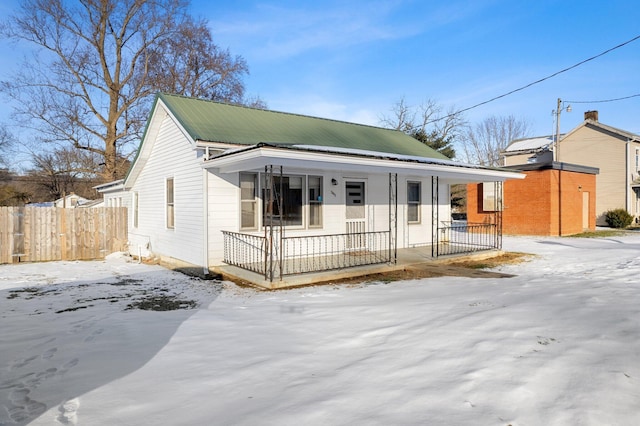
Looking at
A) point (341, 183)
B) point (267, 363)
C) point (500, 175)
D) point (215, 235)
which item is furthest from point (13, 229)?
point (500, 175)

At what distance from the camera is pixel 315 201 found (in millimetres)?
10844

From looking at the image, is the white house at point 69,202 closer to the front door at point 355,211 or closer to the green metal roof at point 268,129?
the green metal roof at point 268,129

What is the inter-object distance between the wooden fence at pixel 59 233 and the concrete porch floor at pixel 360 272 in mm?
6919

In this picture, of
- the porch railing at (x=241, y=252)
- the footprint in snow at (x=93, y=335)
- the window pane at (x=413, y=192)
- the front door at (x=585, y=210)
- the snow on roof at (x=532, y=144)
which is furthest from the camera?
the snow on roof at (x=532, y=144)

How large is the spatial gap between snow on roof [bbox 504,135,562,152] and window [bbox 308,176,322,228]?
26796 mm

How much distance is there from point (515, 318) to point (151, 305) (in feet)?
18.5

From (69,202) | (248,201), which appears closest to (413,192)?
(248,201)

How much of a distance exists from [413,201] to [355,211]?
2.70 m

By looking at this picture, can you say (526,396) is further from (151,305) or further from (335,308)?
(151,305)

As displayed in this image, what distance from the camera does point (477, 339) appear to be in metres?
4.37

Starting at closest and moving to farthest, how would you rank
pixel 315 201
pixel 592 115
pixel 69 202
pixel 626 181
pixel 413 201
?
pixel 315 201
pixel 413 201
pixel 626 181
pixel 69 202
pixel 592 115

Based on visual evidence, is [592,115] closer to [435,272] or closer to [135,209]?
[435,272]

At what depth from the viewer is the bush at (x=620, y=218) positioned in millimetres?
24875

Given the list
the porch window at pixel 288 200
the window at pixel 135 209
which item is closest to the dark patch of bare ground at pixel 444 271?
the porch window at pixel 288 200
